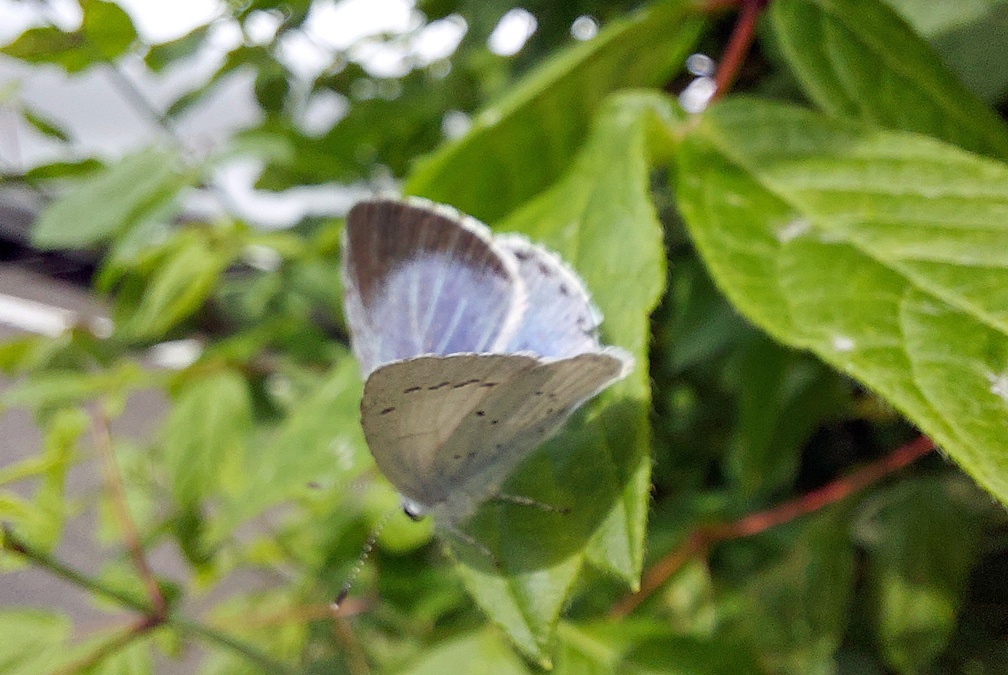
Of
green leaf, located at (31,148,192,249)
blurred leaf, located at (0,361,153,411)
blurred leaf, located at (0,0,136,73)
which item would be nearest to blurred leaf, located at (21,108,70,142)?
green leaf, located at (31,148,192,249)

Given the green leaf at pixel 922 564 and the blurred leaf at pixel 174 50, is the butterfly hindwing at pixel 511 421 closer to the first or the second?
the green leaf at pixel 922 564

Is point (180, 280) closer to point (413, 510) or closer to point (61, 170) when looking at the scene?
point (61, 170)

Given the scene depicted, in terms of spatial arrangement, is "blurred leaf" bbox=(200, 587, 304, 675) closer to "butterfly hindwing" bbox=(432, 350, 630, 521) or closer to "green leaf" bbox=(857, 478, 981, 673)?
"butterfly hindwing" bbox=(432, 350, 630, 521)

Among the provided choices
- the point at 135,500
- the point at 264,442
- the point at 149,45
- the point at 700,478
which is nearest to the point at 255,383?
the point at 264,442

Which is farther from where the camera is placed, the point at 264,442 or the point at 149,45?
the point at 264,442

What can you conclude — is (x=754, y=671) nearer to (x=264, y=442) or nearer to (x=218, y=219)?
(x=264, y=442)
